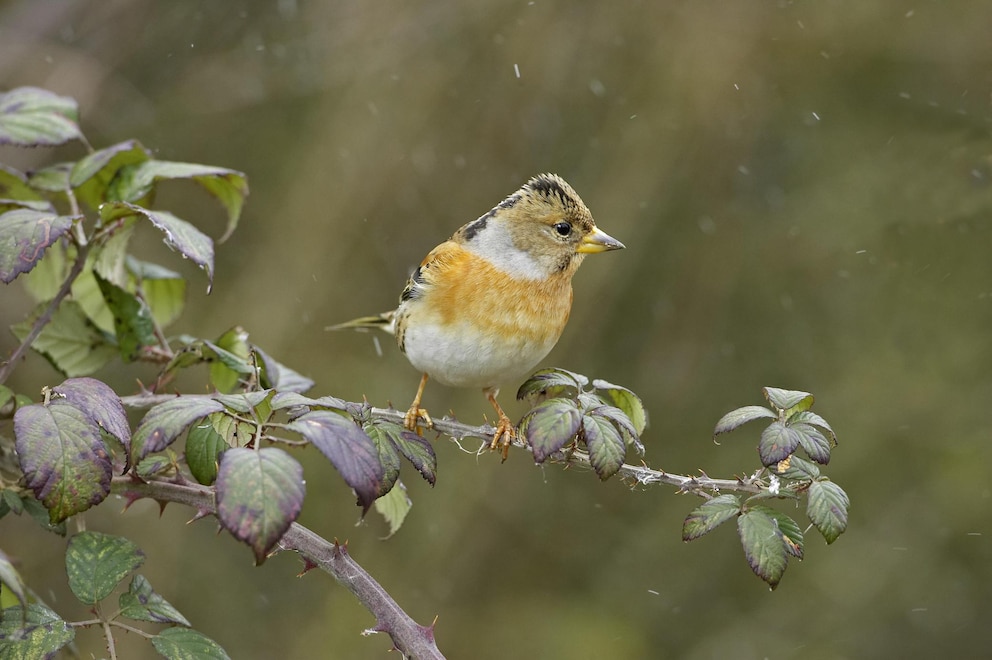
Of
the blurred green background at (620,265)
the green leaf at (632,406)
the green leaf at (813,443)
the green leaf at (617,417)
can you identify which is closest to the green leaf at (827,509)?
the green leaf at (813,443)

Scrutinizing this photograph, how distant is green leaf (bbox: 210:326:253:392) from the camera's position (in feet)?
7.59

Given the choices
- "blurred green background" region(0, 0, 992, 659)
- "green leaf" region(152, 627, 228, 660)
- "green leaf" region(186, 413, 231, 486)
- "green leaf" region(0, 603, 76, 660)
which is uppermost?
"green leaf" region(186, 413, 231, 486)

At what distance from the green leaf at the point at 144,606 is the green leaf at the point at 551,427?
0.64 meters

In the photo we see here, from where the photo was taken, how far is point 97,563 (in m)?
1.67

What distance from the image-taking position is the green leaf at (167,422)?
60.6 inches

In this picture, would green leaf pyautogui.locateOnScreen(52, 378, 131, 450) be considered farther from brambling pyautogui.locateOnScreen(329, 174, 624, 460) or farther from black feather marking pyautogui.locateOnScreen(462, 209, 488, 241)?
black feather marking pyautogui.locateOnScreen(462, 209, 488, 241)

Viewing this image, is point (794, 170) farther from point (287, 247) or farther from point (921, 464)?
point (287, 247)

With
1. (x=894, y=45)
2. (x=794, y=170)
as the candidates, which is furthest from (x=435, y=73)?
(x=894, y=45)

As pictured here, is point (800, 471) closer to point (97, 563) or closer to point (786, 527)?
point (786, 527)

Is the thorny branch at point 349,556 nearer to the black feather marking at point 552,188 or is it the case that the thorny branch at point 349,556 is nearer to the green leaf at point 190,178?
the green leaf at point 190,178

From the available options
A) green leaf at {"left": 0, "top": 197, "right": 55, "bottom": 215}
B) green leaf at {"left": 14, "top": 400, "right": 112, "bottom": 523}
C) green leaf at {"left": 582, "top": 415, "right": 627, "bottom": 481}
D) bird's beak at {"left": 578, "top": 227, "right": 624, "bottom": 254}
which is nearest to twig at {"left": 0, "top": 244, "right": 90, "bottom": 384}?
green leaf at {"left": 0, "top": 197, "right": 55, "bottom": 215}

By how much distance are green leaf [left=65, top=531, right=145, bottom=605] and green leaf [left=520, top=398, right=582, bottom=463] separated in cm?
68

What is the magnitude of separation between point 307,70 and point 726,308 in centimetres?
275

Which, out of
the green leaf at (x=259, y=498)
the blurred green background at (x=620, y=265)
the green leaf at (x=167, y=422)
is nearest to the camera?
the green leaf at (x=259, y=498)
